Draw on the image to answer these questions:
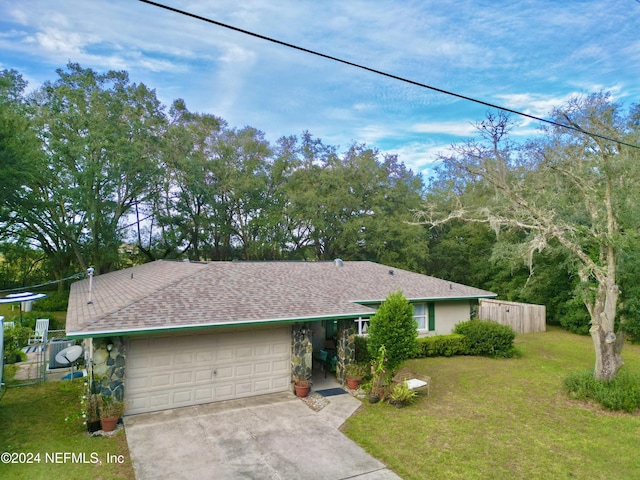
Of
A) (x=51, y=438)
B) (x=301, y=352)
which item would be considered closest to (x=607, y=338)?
(x=301, y=352)

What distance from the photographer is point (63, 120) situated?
81.5ft

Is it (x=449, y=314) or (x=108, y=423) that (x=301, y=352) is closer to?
(x=108, y=423)

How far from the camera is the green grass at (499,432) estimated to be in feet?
24.6

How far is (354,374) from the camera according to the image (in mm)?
12016

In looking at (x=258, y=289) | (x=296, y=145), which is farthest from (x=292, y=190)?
(x=258, y=289)

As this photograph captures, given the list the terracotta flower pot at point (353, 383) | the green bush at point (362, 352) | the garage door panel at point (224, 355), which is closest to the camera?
the garage door panel at point (224, 355)

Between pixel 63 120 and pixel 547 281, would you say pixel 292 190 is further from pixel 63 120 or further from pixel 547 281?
pixel 547 281

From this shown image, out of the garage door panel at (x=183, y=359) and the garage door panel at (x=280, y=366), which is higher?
the garage door panel at (x=183, y=359)

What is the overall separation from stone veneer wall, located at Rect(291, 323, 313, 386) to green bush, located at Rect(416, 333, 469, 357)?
6.18 meters

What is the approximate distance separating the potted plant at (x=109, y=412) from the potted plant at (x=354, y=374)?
20.3 feet

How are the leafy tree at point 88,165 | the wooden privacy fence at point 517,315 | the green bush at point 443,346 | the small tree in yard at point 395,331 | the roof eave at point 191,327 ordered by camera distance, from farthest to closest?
the leafy tree at point 88,165 < the wooden privacy fence at point 517,315 < the green bush at point 443,346 < the small tree in yard at point 395,331 < the roof eave at point 191,327

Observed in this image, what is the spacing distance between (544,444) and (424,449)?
2.74 metres

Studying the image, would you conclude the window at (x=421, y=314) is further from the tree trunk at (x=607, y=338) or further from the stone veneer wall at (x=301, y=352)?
the stone veneer wall at (x=301, y=352)

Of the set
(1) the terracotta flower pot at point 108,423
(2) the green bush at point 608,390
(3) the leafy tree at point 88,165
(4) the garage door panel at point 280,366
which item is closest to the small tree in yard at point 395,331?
(4) the garage door panel at point 280,366
